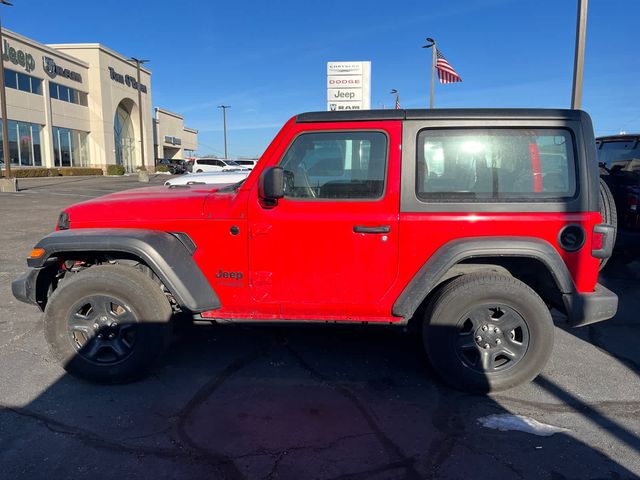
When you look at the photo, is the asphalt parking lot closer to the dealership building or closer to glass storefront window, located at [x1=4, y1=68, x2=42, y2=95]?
the dealership building

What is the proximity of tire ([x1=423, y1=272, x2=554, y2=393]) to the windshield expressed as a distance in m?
5.14

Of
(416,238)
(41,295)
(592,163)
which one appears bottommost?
(41,295)

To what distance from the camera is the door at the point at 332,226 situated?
3230mm

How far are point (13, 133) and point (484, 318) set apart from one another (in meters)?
39.0

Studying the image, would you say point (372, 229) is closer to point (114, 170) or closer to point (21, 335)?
point (21, 335)

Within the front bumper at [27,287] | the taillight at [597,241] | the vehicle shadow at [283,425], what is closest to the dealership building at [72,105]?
the front bumper at [27,287]

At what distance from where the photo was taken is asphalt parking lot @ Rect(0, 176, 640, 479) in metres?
2.55

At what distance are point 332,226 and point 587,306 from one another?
1.82 meters

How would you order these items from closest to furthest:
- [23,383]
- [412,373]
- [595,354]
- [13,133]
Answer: [23,383] < [412,373] < [595,354] < [13,133]

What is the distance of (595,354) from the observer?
411cm

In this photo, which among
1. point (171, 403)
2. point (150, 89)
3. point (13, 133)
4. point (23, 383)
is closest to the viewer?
point (171, 403)

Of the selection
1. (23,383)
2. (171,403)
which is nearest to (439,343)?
(171,403)

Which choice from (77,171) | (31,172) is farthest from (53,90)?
(31,172)

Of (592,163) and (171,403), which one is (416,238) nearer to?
(592,163)
